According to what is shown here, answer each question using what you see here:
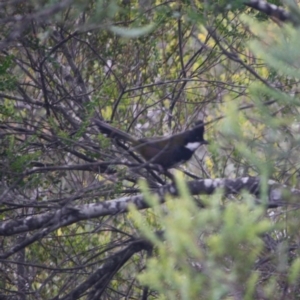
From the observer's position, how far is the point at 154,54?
6.60 m

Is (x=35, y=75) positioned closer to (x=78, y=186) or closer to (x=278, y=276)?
(x=78, y=186)

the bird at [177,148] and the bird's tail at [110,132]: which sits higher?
the bird at [177,148]

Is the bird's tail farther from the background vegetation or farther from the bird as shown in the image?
the bird

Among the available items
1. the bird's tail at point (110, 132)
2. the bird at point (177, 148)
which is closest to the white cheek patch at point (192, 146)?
the bird at point (177, 148)

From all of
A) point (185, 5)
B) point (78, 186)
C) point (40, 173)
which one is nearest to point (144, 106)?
point (78, 186)

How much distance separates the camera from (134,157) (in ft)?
18.0

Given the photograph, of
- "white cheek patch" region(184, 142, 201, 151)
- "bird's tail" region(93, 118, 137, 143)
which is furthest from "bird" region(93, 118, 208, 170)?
"bird's tail" region(93, 118, 137, 143)

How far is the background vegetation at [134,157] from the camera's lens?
121 inches

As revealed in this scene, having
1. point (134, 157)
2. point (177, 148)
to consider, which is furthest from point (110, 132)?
point (177, 148)

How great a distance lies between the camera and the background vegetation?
10.1 ft

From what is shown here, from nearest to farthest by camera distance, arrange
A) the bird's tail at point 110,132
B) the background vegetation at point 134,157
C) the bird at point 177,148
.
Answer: the background vegetation at point 134,157
the bird's tail at point 110,132
the bird at point 177,148

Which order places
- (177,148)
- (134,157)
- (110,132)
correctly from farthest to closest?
1. (177,148)
2. (134,157)
3. (110,132)

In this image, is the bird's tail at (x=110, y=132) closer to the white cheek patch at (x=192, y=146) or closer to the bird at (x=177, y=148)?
the bird at (x=177, y=148)

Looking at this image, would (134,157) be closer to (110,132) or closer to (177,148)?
(110,132)
